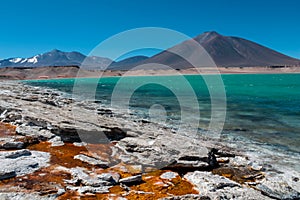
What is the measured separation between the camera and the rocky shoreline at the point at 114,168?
7.38 m

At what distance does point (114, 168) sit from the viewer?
9.33 m

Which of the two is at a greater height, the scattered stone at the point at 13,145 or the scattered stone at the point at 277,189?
the scattered stone at the point at 13,145

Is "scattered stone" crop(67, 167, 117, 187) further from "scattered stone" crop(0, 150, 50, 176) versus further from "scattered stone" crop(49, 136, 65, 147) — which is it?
"scattered stone" crop(49, 136, 65, 147)

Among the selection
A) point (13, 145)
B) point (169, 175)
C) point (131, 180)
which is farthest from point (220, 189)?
point (13, 145)

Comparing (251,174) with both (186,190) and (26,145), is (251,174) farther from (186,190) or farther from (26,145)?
(26,145)

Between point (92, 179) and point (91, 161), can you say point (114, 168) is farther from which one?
point (92, 179)

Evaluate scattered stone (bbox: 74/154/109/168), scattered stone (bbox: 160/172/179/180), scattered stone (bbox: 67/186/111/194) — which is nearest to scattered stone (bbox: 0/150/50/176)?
scattered stone (bbox: 74/154/109/168)

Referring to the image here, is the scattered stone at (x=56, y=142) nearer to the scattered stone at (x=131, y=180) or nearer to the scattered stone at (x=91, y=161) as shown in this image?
the scattered stone at (x=91, y=161)

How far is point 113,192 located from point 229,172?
4.93 metres

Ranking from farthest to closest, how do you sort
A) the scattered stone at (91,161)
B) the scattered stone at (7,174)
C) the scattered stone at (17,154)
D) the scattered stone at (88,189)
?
1. the scattered stone at (91,161)
2. the scattered stone at (17,154)
3. the scattered stone at (7,174)
4. the scattered stone at (88,189)

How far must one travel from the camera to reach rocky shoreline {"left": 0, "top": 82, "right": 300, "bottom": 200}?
7.38 metres

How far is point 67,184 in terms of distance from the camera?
7613mm

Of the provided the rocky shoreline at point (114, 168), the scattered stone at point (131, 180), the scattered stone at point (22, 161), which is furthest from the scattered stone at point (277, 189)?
the scattered stone at point (22, 161)

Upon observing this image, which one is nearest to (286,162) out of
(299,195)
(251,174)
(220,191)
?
(251,174)
